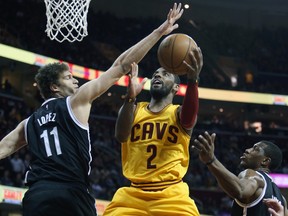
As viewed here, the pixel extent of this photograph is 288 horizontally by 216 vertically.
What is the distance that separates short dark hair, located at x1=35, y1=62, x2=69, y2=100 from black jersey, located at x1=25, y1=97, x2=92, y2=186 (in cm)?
27

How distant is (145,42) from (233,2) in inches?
983

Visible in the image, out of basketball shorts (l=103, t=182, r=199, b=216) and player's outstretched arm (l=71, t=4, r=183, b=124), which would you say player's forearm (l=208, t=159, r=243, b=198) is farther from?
player's outstretched arm (l=71, t=4, r=183, b=124)

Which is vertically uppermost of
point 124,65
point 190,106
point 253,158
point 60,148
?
point 124,65

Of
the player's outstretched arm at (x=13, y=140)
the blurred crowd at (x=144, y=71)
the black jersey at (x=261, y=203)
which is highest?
the player's outstretched arm at (x=13, y=140)

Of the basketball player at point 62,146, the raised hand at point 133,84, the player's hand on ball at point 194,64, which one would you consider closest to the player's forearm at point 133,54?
the basketball player at point 62,146

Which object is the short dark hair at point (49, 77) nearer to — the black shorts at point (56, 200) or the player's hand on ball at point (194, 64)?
the black shorts at point (56, 200)

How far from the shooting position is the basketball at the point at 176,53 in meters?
5.21

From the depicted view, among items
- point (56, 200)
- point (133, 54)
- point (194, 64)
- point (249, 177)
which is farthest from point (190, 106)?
point (56, 200)

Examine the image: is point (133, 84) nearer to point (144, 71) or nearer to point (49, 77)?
point (49, 77)

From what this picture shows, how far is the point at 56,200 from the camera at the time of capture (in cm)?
429

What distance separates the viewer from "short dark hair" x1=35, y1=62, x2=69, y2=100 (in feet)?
15.8

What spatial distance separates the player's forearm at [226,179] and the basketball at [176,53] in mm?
1178

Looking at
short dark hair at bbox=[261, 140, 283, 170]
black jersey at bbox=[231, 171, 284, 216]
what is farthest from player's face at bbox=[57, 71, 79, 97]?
short dark hair at bbox=[261, 140, 283, 170]

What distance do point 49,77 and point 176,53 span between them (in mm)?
1181
